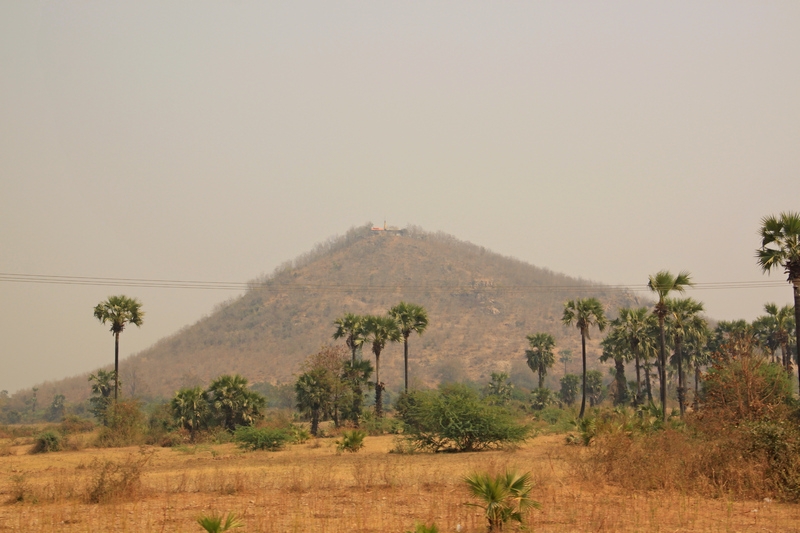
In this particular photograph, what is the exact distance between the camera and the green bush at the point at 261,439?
40000 mm

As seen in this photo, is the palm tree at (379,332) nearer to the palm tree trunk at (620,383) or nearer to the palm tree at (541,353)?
the palm tree trunk at (620,383)

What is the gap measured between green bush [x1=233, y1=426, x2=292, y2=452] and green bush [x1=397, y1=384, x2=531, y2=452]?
8.07 meters

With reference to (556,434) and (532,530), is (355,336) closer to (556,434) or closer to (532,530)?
(556,434)

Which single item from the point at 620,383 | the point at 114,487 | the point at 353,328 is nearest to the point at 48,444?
the point at 353,328

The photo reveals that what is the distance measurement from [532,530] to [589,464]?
8.48 meters

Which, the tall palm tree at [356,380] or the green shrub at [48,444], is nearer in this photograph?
the green shrub at [48,444]

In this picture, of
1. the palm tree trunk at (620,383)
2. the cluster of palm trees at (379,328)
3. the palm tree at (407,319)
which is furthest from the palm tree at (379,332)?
the palm tree trunk at (620,383)

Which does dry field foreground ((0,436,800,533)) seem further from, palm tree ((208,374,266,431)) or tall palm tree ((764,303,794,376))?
tall palm tree ((764,303,794,376))

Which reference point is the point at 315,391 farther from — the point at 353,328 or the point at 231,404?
the point at 353,328

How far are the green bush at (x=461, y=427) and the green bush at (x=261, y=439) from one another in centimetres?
807

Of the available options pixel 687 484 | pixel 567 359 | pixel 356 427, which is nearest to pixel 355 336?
pixel 356 427

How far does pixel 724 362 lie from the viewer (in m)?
25.3

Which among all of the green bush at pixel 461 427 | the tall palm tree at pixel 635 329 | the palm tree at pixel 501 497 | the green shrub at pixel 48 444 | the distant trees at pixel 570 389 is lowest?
the distant trees at pixel 570 389

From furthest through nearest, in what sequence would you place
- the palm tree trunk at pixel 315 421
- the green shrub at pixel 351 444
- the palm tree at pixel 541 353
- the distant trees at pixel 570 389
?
the distant trees at pixel 570 389 < the palm tree at pixel 541 353 < the palm tree trunk at pixel 315 421 < the green shrub at pixel 351 444
